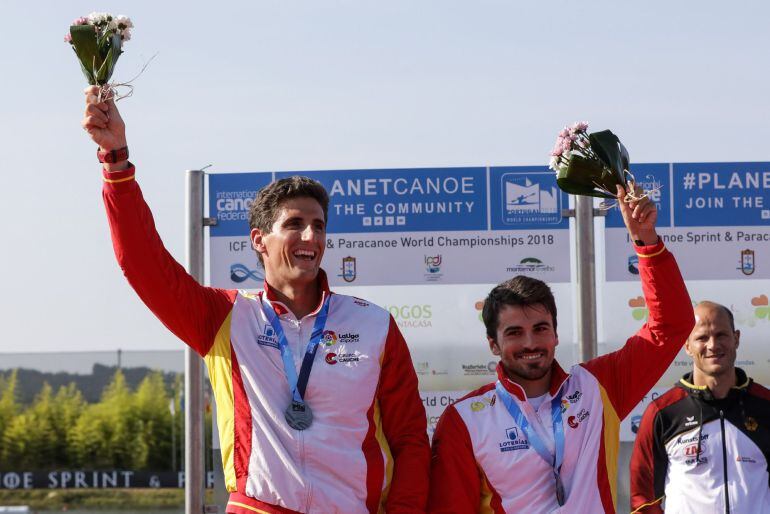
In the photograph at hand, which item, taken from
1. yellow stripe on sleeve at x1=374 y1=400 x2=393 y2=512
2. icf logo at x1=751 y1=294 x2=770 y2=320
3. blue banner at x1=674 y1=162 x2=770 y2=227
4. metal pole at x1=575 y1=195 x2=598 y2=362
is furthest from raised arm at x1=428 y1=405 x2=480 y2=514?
icf logo at x1=751 y1=294 x2=770 y2=320

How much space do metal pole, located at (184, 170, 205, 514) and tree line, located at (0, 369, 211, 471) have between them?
19.0 meters

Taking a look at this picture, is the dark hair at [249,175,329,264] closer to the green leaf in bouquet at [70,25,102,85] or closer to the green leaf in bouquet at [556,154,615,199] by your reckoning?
the green leaf in bouquet at [70,25,102,85]

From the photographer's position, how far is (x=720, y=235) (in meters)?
7.91

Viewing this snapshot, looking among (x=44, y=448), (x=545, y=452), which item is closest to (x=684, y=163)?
(x=545, y=452)

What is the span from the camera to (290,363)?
188 inches

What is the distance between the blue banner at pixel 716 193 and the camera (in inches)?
311

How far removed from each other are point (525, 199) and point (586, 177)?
2528 millimetres

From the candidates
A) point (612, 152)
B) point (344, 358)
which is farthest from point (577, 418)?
point (612, 152)

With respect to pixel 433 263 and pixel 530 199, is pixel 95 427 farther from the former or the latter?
pixel 530 199

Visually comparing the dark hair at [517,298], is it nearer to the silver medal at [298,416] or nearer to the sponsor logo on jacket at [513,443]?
the sponsor logo on jacket at [513,443]

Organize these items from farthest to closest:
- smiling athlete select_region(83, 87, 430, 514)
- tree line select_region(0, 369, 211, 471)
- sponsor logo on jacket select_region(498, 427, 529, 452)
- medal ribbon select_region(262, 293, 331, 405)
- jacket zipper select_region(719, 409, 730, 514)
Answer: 1. tree line select_region(0, 369, 211, 471)
2. jacket zipper select_region(719, 409, 730, 514)
3. sponsor logo on jacket select_region(498, 427, 529, 452)
4. medal ribbon select_region(262, 293, 331, 405)
5. smiling athlete select_region(83, 87, 430, 514)

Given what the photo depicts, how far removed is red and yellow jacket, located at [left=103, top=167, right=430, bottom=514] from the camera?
464 centimetres

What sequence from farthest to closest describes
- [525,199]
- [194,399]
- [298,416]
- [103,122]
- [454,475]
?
[525,199]
[194,399]
[454,475]
[298,416]
[103,122]

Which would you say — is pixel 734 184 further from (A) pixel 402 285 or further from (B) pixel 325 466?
(B) pixel 325 466
